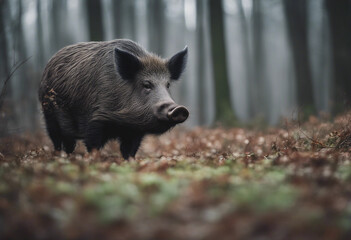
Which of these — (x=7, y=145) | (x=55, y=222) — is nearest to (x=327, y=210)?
(x=55, y=222)

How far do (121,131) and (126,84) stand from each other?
2.62 ft

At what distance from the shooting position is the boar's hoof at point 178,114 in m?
4.62

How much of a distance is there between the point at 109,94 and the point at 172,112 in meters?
1.36

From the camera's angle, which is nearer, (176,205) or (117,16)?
(176,205)

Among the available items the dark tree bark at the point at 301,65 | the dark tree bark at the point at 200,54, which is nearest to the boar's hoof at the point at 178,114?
the dark tree bark at the point at 301,65

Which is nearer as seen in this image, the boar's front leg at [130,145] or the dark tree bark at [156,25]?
the boar's front leg at [130,145]

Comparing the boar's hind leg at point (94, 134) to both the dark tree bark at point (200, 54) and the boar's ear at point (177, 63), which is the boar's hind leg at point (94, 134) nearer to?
the boar's ear at point (177, 63)

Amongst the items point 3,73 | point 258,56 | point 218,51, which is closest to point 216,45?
point 218,51

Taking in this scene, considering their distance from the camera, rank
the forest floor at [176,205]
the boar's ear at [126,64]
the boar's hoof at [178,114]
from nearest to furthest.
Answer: the forest floor at [176,205], the boar's hoof at [178,114], the boar's ear at [126,64]

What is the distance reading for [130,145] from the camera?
19.0 feet

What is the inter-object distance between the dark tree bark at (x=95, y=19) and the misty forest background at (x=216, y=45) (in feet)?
0.10

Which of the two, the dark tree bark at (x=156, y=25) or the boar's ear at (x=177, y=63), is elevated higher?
the dark tree bark at (x=156, y=25)

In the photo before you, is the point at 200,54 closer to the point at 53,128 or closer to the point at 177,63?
the point at 177,63

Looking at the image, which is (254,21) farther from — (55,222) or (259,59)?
(55,222)
